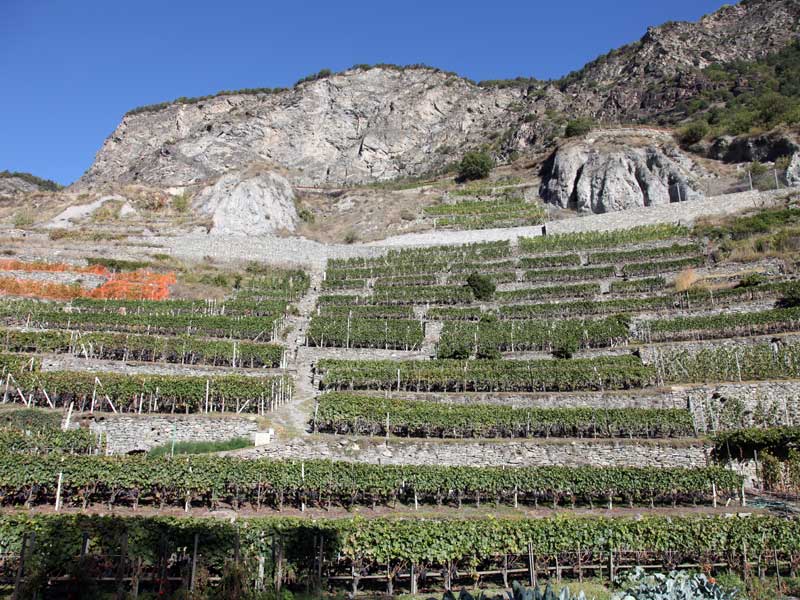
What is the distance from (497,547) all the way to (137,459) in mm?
11276

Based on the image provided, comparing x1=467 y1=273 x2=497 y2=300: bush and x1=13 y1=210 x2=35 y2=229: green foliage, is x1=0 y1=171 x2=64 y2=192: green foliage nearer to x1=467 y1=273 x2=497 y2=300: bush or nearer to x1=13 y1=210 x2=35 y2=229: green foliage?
x1=13 y1=210 x2=35 y2=229: green foliage

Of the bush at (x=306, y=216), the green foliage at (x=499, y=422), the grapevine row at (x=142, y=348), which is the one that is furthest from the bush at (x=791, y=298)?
the bush at (x=306, y=216)

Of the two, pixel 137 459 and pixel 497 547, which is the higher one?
pixel 137 459

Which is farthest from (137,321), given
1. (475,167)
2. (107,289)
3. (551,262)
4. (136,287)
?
(475,167)

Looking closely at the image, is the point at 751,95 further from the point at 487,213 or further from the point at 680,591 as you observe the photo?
the point at 680,591

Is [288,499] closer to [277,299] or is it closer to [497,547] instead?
[497,547]

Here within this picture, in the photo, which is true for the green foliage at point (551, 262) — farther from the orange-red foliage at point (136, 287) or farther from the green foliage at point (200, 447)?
the green foliage at point (200, 447)

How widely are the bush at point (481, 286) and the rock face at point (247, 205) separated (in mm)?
31494

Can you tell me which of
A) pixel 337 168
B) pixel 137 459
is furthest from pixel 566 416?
pixel 337 168

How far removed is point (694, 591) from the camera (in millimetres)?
8820

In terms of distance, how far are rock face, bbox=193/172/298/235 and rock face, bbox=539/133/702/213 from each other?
106 feet

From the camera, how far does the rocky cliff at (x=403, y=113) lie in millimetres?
92875

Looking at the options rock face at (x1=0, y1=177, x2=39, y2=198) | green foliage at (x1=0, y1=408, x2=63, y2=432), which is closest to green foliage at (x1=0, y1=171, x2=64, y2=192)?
rock face at (x1=0, y1=177, x2=39, y2=198)

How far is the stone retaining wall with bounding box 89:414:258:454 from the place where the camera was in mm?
21016
